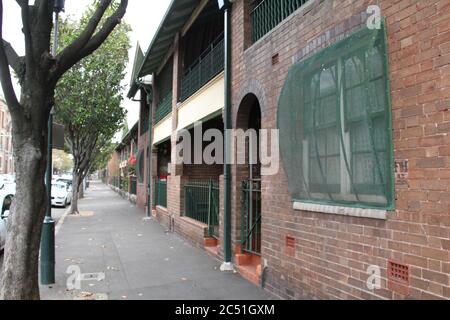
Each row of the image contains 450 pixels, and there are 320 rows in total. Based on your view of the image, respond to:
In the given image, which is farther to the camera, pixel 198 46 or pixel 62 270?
pixel 198 46

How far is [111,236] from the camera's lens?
37.1 ft

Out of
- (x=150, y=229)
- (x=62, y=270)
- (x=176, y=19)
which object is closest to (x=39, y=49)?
(x=62, y=270)

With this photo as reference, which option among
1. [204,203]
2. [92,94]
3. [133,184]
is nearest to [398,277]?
[204,203]

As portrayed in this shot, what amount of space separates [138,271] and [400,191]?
16.4 ft

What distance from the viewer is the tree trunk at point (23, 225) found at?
4.22m

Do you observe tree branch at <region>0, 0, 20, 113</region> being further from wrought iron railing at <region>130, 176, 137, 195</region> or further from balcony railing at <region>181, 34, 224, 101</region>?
wrought iron railing at <region>130, 176, 137, 195</region>

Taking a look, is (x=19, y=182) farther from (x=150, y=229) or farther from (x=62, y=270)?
(x=150, y=229)

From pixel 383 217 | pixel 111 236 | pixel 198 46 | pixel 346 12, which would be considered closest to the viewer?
pixel 383 217

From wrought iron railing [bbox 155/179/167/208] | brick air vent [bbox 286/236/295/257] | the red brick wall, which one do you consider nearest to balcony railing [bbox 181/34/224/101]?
A: the red brick wall

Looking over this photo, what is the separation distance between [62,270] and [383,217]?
5.85m

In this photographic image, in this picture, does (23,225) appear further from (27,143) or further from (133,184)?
(133,184)

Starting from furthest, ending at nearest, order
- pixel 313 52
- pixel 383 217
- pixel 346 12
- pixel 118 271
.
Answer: pixel 118 271 → pixel 313 52 → pixel 346 12 → pixel 383 217

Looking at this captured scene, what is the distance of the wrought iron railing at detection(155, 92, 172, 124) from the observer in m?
13.6

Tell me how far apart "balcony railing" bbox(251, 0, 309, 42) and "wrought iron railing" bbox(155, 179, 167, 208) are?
27.8ft
